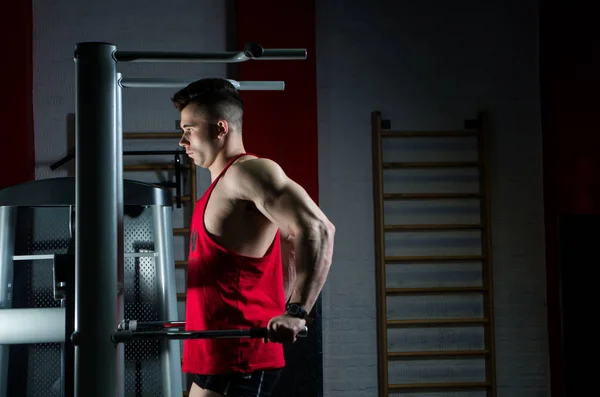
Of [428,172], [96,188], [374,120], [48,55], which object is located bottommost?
[96,188]

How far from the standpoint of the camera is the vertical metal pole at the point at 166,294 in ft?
10.8

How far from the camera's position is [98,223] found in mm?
1402

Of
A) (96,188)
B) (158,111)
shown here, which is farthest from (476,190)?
(96,188)

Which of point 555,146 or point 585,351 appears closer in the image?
point 585,351

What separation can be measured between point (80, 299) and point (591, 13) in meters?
3.54

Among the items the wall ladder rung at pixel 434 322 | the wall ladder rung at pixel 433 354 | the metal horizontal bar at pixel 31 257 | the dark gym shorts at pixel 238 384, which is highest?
the metal horizontal bar at pixel 31 257

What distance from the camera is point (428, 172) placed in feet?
14.8

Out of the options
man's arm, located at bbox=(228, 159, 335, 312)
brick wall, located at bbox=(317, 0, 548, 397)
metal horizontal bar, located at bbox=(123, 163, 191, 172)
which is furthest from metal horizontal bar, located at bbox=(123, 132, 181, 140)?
man's arm, located at bbox=(228, 159, 335, 312)

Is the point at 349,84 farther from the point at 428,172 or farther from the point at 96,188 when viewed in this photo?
the point at 96,188

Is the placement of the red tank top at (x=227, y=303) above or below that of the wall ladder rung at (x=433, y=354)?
above

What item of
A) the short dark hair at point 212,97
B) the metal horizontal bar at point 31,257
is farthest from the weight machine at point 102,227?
the metal horizontal bar at point 31,257

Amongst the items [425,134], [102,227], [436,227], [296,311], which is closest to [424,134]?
[425,134]

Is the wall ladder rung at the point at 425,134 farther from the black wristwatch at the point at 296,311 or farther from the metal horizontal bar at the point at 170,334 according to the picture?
the metal horizontal bar at the point at 170,334

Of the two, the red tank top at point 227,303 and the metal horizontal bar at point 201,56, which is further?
the red tank top at point 227,303
